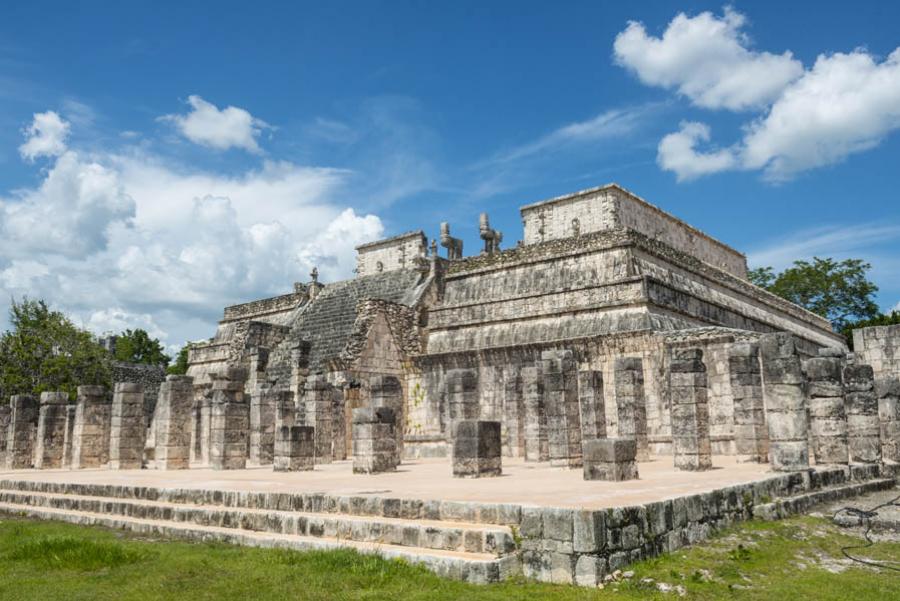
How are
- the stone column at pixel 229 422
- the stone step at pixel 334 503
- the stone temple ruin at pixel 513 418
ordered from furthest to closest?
the stone column at pixel 229 422 → the stone temple ruin at pixel 513 418 → the stone step at pixel 334 503

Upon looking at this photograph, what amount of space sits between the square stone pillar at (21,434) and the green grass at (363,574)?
1512cm

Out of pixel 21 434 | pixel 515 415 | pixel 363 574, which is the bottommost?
pixel 363 574

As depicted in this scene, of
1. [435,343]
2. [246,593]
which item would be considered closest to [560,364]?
[246,593]

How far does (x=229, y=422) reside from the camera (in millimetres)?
16938

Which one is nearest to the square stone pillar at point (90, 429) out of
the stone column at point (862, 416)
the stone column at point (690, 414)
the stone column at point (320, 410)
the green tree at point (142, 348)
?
the stone column at point (320, 410)

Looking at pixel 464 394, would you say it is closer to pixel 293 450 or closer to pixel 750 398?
pixel 293 450

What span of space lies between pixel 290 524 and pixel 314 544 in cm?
89

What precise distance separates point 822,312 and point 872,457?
31.4 m

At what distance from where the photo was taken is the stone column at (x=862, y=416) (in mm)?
12719

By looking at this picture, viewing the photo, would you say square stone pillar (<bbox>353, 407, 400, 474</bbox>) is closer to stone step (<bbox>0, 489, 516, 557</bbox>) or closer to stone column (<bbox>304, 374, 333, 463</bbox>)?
stone column (<bbox>304, 374, 333, 463</bbox>)

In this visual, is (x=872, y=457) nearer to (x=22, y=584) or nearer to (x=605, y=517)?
(x=605, y=517)

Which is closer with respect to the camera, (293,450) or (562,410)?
(562,410)

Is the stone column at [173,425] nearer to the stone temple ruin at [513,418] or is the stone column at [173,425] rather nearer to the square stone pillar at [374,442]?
the stone temple ruin at [513,418]

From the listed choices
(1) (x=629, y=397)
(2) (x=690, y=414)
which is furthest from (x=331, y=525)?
(1) (x=629, y=397)
